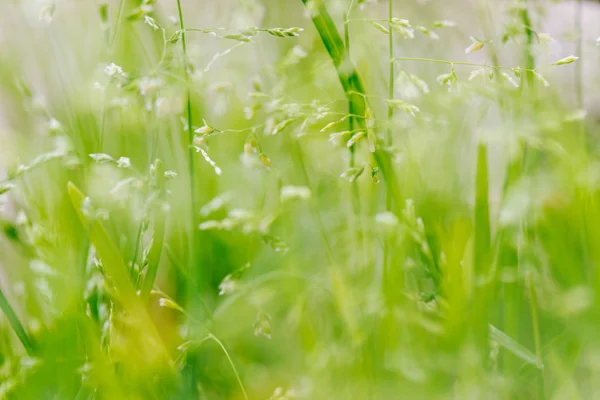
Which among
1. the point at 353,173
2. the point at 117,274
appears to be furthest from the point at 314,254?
the point at 117,274

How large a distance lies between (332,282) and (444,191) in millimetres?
382

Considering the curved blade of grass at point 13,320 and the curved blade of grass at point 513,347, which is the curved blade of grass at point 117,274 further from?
the curved blade of grass at point 513,347

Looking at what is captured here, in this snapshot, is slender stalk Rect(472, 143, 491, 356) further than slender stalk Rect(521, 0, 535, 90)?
No

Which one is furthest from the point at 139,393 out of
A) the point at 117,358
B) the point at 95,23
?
the point at 95,23

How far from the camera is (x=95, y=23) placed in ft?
4.88

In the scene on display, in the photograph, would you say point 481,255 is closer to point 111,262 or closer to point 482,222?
point 482,222

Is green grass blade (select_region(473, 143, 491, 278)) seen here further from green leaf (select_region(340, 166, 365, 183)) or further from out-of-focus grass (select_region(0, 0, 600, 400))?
green leaf (select_region(340, 166, 365, 183))

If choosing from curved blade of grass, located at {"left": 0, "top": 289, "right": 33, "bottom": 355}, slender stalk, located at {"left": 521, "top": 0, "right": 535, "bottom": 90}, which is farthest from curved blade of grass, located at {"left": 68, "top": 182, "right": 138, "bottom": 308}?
slender stalk, located at {"left": 521, "top": 0, "right": 535, "bottom": 90}

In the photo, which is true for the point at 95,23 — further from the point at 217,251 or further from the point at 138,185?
the point at 138,185

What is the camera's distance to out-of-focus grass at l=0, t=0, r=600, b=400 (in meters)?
0.61

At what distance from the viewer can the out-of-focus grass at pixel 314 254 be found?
607 mm

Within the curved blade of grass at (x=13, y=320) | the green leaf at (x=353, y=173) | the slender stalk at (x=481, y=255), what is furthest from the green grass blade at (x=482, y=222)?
the curved blade of grass at (x=13, y=320)

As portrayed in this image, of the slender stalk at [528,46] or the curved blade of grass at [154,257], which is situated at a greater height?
the slender stalk at [528,46]

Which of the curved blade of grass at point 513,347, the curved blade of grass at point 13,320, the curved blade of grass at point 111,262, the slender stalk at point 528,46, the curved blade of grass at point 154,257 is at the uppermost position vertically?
the slender stalk at point 528,46
